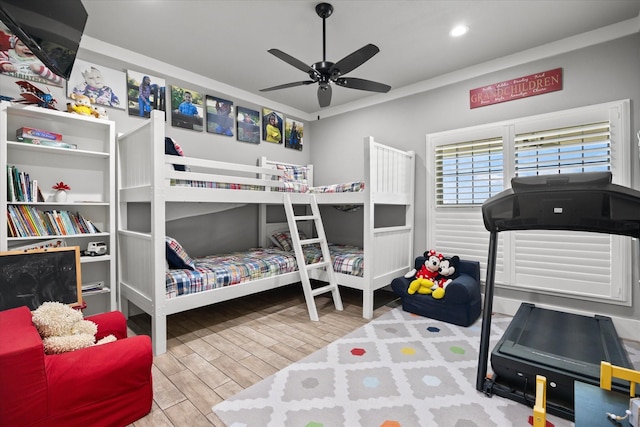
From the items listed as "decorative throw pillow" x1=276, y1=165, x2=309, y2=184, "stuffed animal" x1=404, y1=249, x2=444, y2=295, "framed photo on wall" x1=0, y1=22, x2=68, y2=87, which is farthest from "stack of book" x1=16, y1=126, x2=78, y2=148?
"stuffed animal" x1=404, y1=249, x2=444, y2=295

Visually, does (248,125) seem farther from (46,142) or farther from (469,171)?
(469,171)

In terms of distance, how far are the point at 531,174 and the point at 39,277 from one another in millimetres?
4240

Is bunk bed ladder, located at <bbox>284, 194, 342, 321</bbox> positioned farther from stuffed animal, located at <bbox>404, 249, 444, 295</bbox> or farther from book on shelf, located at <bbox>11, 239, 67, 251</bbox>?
book on shelf, located at <bbox>11, 239, 67, 251</bbox>

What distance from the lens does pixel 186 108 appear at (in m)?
3.51

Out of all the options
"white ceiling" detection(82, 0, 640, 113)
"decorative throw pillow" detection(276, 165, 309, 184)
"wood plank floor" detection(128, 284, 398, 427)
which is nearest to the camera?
"wood plank floor" detection(128, 284, 398, 427)

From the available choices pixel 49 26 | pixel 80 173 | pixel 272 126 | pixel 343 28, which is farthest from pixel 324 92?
pixel 80 173

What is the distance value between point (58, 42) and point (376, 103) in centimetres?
339

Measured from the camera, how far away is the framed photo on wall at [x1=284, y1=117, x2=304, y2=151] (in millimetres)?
4676

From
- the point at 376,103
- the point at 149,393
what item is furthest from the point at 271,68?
the point at 149,393

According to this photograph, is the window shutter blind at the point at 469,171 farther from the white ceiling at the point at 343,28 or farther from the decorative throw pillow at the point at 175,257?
the decorative throw pillow at the point at 175,257

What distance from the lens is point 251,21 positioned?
2.56 m

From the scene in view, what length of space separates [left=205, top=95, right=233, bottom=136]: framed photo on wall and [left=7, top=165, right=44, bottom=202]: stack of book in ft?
5.91

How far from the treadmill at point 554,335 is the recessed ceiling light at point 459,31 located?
172 centimetres

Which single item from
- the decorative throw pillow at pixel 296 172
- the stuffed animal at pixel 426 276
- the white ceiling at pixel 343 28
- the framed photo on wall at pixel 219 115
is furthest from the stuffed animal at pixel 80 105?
the stuffed animal at pixel 426 276
